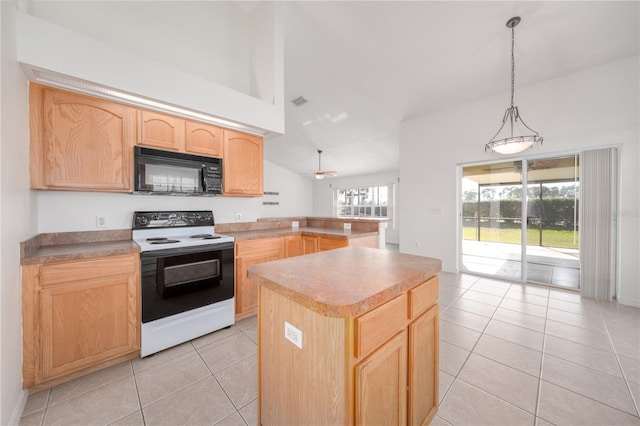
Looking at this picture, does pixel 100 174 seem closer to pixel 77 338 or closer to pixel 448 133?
pixel 77 338

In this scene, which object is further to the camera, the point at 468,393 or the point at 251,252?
Result: the point at 251,252

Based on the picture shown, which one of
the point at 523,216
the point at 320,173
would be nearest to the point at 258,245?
the point at 523,216

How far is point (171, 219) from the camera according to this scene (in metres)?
2.57

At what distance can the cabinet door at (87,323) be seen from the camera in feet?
5.33

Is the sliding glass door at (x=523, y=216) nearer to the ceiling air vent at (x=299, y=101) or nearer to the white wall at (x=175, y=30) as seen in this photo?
the ceiling air vent at (x=299, y=101)

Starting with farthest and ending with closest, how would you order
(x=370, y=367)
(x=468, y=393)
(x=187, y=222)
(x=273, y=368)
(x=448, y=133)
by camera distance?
(x=448, y=133) → (x=187, y=222) → (x=468, y=393) → (x=273, y=368) → (x=370, y=367)

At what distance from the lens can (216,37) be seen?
9.48 feet

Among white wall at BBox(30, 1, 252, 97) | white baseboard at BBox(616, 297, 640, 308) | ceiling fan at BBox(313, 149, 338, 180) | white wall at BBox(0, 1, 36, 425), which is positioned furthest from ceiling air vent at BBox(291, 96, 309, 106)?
white baseboard at BBox(616, 297, 640, 308)

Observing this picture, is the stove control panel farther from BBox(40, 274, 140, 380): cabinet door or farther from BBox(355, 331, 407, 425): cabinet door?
BBox(355, 331, 407, 425): cabinet door

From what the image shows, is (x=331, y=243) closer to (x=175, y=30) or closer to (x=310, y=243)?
(x=310, y=243)

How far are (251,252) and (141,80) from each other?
1865 millimetres

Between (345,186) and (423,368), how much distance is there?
8375mm

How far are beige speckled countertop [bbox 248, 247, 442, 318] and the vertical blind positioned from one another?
3550 mm

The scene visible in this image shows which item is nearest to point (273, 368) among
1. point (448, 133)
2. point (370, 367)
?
point (370, 367)
